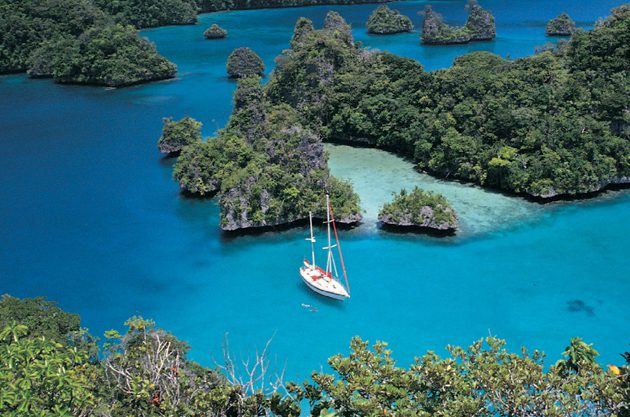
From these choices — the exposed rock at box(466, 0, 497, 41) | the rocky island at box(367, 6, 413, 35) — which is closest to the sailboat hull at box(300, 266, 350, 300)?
the exposed rock at box(466, 0, 497, 41)

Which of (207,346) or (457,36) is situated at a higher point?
(457,36)

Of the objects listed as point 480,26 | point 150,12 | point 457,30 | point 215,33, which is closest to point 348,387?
point 457,30

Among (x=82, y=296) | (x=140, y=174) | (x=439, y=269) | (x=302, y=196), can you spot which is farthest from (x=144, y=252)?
(x=439, y=269)

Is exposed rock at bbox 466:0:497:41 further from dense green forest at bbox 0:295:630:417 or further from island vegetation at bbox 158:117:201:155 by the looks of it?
dense green forest at bbox 0:295:630:417

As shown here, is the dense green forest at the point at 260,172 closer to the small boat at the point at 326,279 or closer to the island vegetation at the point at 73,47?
the small boat at the point at 326,279

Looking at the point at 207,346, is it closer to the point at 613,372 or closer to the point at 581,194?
the point at 613,372

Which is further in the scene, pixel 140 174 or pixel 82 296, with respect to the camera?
pixel 140 174

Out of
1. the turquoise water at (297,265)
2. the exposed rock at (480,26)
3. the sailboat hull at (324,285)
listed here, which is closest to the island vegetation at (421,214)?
the turquoise water at (297,265)
